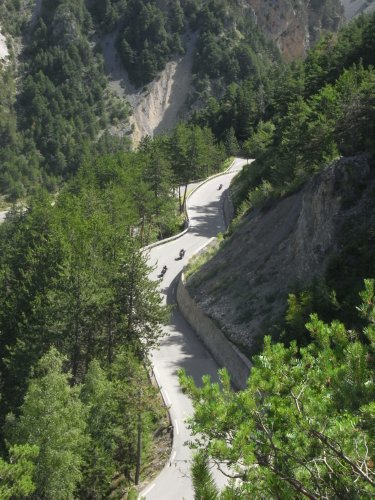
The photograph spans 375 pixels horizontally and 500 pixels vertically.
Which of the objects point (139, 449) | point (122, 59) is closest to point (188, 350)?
point (139, 449)

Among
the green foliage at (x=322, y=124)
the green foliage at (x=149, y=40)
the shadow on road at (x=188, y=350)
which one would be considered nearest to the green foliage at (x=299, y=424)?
the shadow on road at (x=188, y=350)

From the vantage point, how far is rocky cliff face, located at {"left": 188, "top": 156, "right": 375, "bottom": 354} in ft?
72.1

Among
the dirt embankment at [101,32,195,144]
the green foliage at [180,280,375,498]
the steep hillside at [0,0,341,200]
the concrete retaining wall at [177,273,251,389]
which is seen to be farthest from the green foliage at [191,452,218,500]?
the dirt embankment at [101,32,195,144]

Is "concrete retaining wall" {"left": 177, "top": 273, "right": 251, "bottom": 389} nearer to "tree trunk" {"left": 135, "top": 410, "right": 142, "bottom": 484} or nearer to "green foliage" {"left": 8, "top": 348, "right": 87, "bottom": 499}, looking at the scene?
"tree trunk" {"left": 135, "top": 410, "right": 142, "bottom": 484}

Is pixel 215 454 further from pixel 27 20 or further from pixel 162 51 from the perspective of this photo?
pixel 27 20

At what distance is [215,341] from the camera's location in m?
26.7

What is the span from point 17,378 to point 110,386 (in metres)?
8.54

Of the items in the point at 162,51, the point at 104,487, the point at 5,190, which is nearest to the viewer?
the point at 104,487

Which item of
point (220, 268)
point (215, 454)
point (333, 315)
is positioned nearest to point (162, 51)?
point (220, 268)

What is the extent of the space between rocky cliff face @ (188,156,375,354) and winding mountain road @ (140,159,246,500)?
→ 2.24m

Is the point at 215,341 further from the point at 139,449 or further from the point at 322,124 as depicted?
the point at 322,124

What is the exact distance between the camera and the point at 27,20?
179 m

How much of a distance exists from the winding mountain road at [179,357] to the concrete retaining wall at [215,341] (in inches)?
18.4

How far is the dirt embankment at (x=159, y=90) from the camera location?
6609 inches
